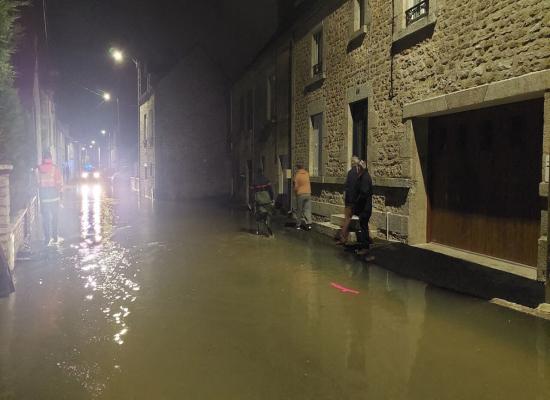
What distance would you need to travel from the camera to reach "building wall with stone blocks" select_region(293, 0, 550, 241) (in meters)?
6.95

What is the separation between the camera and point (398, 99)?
986cm

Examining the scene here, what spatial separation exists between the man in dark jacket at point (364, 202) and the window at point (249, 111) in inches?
540

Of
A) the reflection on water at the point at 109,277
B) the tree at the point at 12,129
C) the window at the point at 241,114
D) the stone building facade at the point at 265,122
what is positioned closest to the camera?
the reflection on water at the point at 109,277

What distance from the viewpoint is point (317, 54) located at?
1445 cm

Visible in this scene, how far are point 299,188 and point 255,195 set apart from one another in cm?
147

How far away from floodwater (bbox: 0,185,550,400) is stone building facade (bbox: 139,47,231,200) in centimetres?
1931

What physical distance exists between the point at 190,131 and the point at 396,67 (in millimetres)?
19292

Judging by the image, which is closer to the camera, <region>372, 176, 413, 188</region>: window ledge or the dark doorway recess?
<region>372, 176, 413, 188</region>: window ledge

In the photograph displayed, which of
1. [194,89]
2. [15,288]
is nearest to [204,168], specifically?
[194,89]

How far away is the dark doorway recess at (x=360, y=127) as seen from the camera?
11.6 meters

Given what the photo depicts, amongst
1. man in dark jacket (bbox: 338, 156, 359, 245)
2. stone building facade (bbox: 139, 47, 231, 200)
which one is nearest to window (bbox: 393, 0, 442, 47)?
man in dark jacket (bbox: 338, 156, 359, 245)

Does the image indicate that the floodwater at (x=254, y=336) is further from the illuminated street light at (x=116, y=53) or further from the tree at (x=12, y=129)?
the illuminated street light at (x=116, y=53)

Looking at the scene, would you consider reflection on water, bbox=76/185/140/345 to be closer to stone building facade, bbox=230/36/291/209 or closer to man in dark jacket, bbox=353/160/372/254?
man in dark jacket, bbox=353/160/372/254

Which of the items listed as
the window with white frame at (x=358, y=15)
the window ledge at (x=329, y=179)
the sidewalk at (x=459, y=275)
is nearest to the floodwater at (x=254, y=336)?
the sidewalk at (x=459, y=275)
